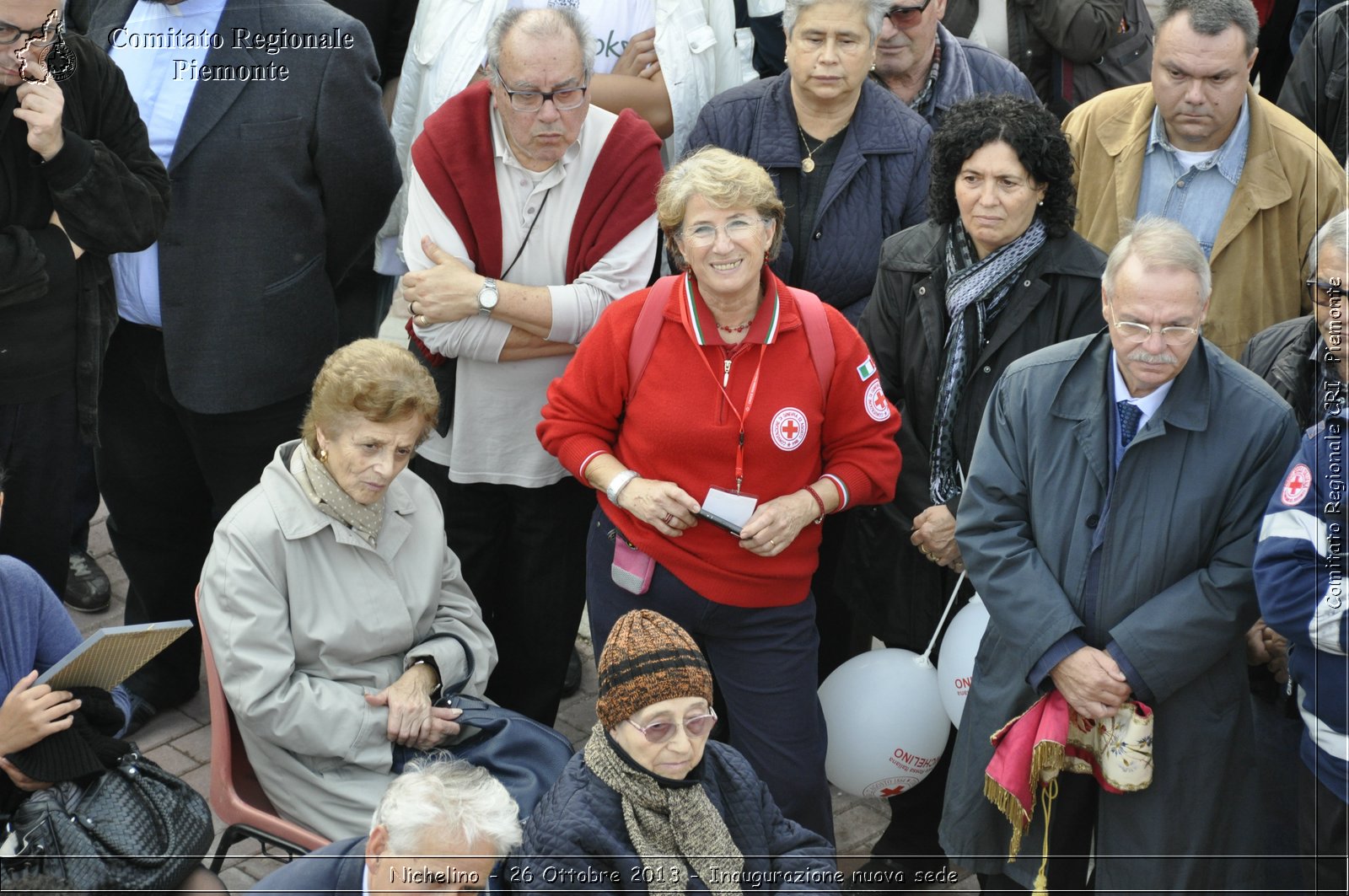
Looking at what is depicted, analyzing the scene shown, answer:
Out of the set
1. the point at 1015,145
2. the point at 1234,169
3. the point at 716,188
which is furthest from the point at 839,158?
the point at 1234,169

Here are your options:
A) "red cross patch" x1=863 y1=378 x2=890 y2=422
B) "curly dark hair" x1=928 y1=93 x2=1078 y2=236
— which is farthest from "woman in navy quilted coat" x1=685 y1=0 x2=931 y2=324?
"red cross patch" x1=863 y1=378 x2=890 y2=422

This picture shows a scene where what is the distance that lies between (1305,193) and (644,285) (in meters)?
2.00

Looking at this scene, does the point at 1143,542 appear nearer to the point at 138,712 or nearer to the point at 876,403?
the point at 876,403

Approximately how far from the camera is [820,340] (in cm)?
411

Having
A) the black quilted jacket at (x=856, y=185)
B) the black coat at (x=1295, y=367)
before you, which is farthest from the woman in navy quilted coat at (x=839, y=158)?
the black coat at (x=1295, y=367)

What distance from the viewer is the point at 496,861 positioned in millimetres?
3205

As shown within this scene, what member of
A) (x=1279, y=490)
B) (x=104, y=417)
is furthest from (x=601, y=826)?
(x=104, y=417)

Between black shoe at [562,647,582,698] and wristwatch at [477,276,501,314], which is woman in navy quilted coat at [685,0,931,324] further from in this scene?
black shoe at [562,647,582,698]

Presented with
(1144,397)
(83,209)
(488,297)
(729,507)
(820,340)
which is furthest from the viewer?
(488,297)

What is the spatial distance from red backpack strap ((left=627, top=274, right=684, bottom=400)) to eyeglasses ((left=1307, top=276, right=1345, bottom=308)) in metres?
1.61

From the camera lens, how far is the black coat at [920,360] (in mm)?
4199

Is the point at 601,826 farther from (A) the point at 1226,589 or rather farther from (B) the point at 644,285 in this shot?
(B) the point at 644,285

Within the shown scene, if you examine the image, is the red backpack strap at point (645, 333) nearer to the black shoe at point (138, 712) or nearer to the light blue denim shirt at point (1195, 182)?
the light blue denim shirt at point (1195, 182)

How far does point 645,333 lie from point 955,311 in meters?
0.87
